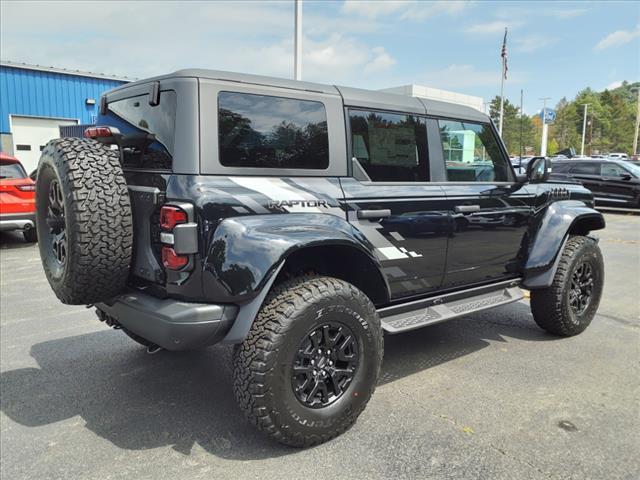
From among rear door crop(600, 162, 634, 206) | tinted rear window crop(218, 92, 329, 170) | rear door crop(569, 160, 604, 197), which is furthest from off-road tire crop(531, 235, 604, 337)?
rear door crop(569, 160, 604, 197)

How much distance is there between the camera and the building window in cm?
325

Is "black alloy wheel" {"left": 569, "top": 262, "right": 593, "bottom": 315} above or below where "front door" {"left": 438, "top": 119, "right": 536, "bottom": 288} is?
below

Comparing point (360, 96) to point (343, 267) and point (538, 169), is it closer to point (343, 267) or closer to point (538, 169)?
point (343, 267)

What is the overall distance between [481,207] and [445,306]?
2.64 feet

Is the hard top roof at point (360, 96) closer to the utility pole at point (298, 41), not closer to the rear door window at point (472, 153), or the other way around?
the rear door window at point (472, 153)

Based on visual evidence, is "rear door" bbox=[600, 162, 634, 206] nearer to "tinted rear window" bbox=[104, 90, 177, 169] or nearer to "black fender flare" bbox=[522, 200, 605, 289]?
"black fender flare" bbox=[522, 200, 605, 289]

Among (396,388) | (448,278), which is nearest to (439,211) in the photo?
(448,278)

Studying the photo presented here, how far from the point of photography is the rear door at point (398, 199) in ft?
10.2

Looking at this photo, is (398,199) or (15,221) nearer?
(398,199)

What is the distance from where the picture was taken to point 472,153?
13.2 feet

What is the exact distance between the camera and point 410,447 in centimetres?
271

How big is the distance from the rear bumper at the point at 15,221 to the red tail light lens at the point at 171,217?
742 centimetres

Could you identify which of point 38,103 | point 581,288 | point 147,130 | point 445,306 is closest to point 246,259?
point 147,130

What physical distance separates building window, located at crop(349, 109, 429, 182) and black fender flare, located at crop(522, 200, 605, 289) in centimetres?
136
